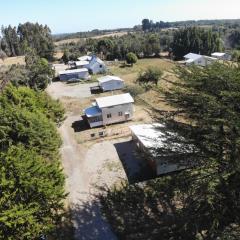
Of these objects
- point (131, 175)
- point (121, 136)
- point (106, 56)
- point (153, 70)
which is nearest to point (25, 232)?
point (131, 175)

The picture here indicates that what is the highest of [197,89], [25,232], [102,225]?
[197,89]

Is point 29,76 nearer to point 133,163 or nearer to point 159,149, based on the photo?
point 133,163

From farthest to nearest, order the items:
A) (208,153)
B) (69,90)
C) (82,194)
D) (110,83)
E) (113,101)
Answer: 1. (69,90)
2. (110,83)
3. (113,101)
4. (82,194)
5. (208,153)

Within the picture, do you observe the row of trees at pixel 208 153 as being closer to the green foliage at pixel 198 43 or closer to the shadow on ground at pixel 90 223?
the shadow on ground at pixel 90 223

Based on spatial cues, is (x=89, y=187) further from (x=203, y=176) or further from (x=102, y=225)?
(x=203, y=176)

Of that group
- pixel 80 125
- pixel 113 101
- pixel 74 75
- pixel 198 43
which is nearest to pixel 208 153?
pixel 113 101

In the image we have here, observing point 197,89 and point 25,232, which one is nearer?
point 25,232
